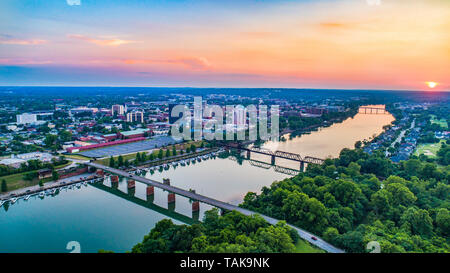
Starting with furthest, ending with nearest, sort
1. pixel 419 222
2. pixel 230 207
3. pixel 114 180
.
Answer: pixel 114 180 < pixel 230 207 < pixel 419 222

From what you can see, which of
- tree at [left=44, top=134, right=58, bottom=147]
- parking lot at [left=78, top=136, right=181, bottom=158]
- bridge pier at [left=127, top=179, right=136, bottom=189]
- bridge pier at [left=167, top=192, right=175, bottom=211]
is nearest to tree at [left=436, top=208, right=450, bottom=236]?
bridge pier at [left=167, top=192, right=175, bottom=211]

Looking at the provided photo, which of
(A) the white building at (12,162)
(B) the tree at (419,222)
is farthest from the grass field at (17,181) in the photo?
(B) the tree at (419,222)

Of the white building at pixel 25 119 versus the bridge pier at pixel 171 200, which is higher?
the white building at pixel 25 119

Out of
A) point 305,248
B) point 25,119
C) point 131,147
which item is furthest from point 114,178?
point 25,119

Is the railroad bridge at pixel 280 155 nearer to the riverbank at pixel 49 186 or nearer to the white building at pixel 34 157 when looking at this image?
the riverbank at pixel 49 186

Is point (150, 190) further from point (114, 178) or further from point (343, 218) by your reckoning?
point (343, 218)

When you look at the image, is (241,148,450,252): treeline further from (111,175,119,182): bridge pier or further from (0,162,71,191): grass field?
(0,162,71,191): grass field
